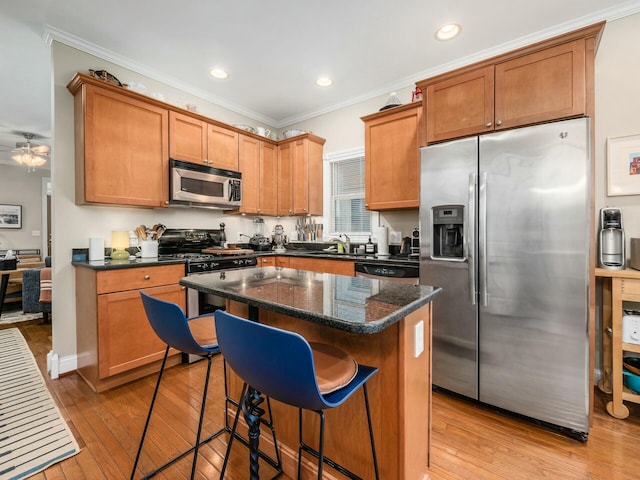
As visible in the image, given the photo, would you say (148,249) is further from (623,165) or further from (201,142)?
(623,165)

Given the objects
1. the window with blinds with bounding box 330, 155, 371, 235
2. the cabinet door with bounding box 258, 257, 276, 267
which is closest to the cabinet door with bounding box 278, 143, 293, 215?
the window with blinds with bounding box 330, 155, 371, 235

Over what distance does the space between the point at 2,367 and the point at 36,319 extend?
191 cm

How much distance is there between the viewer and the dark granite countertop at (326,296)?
924 mm

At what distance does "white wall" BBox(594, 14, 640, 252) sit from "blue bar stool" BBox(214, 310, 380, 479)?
258cm

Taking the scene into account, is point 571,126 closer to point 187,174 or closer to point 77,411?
point 187,174

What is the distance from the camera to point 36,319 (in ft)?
13.9

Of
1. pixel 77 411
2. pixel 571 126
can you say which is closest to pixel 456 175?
pixel 571 126

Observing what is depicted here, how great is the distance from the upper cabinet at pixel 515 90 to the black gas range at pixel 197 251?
221 centimetres

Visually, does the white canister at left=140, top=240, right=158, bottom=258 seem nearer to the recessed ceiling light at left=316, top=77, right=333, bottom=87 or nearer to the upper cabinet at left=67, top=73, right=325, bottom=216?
the upper cabinet at left=67, top=73, right=325, bottom=216

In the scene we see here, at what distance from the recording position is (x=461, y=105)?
7.23 ft

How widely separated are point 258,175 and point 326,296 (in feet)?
9.94

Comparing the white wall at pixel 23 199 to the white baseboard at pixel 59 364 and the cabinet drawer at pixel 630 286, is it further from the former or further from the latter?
the cabinet drawer at pixel 630 286

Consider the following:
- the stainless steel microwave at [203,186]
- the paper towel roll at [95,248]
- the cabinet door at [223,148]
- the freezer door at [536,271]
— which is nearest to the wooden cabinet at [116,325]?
the paper towel roll at [95,248]

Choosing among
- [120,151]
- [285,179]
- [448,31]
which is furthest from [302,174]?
[448,31]
